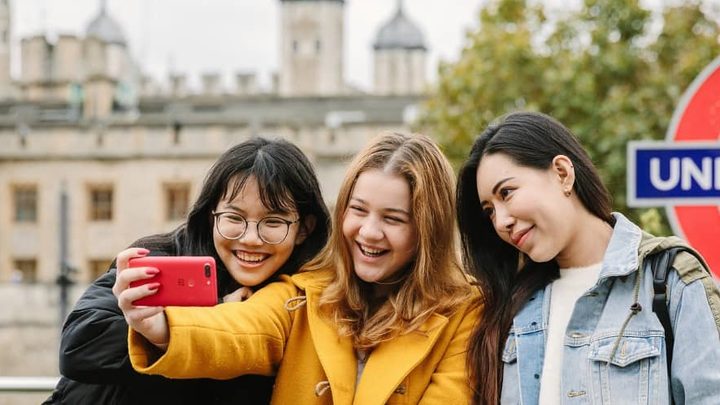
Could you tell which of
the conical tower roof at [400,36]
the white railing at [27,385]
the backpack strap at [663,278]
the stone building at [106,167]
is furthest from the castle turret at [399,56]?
the backpack strap at [663,278]

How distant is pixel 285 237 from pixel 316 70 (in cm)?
5349

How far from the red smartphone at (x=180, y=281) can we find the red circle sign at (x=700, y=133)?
1.86 metres

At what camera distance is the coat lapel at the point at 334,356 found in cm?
327

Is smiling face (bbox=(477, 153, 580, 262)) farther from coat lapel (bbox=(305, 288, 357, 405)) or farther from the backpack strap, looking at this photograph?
coat lapel (bbox=(305, 288, 357, 405))

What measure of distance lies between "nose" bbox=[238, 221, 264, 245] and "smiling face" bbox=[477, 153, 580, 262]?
68 cm

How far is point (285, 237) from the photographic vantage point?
140 inches

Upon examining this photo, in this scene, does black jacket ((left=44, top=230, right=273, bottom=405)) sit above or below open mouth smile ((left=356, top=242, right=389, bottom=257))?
below

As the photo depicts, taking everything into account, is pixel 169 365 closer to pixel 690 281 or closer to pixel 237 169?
pixel 237 169

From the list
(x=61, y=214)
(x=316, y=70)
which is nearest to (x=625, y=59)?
(x=61, y=214)

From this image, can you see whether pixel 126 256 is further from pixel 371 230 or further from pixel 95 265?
pixel 95 265

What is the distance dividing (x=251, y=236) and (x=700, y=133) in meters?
1.76

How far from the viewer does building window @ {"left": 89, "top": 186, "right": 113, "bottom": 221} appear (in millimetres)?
40188

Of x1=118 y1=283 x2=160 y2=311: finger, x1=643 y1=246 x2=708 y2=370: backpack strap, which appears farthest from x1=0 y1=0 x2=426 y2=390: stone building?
x1=643 y1=246 x2=708 y2=370: backpack strap

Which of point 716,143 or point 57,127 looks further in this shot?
point 57,127
